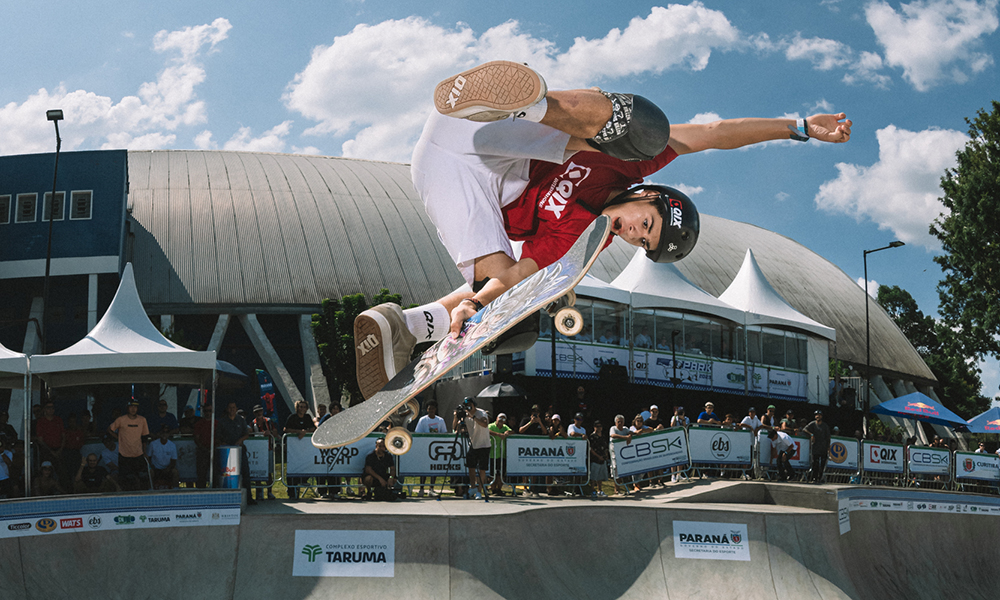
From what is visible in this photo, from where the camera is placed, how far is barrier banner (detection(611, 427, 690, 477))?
16.2m

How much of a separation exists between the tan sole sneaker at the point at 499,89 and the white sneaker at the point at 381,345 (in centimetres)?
145

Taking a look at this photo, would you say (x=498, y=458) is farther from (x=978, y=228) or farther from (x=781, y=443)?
(x=978, y=228)

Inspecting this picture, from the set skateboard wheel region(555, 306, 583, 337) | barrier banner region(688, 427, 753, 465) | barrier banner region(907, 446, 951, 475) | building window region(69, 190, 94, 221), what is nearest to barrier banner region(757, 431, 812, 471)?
barrier banner region(688, 427, 753, 465)

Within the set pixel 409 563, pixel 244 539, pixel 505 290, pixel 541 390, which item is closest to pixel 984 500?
pixel 541 390

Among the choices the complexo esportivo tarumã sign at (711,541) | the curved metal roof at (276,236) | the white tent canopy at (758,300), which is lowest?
the complexo esportivo tarumã sign at (711,541)

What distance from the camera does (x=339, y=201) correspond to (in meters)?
41.8

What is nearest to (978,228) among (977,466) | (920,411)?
(920,411)

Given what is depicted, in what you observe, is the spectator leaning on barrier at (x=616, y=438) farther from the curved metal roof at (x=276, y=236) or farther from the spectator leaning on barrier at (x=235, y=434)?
the curved metal roof at (x=276, y=236)

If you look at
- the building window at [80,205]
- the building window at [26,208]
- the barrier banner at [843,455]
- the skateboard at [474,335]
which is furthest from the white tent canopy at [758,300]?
the building window at [26,208]

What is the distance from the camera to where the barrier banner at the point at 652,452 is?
16.2 metres

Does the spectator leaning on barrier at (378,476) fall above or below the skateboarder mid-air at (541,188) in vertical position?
below

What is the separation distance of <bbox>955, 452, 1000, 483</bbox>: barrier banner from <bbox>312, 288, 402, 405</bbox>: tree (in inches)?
700

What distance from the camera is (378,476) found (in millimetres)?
14086

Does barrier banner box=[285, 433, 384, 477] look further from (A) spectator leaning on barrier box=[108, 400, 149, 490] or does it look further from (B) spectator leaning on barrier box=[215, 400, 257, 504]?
(A) spectator leaning on barrier box=[108, 400, 149, 490]
